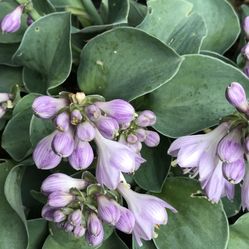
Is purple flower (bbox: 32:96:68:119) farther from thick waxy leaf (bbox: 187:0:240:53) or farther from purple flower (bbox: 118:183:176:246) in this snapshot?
thick waxy leaf (bbox: 187:0:240:53)

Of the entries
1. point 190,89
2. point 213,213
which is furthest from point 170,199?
point 190,89

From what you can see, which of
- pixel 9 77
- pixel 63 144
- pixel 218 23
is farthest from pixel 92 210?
pixel 218 23

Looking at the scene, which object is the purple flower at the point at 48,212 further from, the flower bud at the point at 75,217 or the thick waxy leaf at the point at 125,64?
the thick waxy leaf at the point at 125,64

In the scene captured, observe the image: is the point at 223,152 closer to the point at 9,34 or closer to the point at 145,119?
the point at 145,119

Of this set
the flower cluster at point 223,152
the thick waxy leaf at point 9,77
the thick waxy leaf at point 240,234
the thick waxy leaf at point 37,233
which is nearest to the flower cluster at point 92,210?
the flower cluster at point 223,152

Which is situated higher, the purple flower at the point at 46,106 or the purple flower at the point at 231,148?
the purple flower at the point at 46,106

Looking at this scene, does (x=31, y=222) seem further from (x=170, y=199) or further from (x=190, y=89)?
(x=190, y=89)
